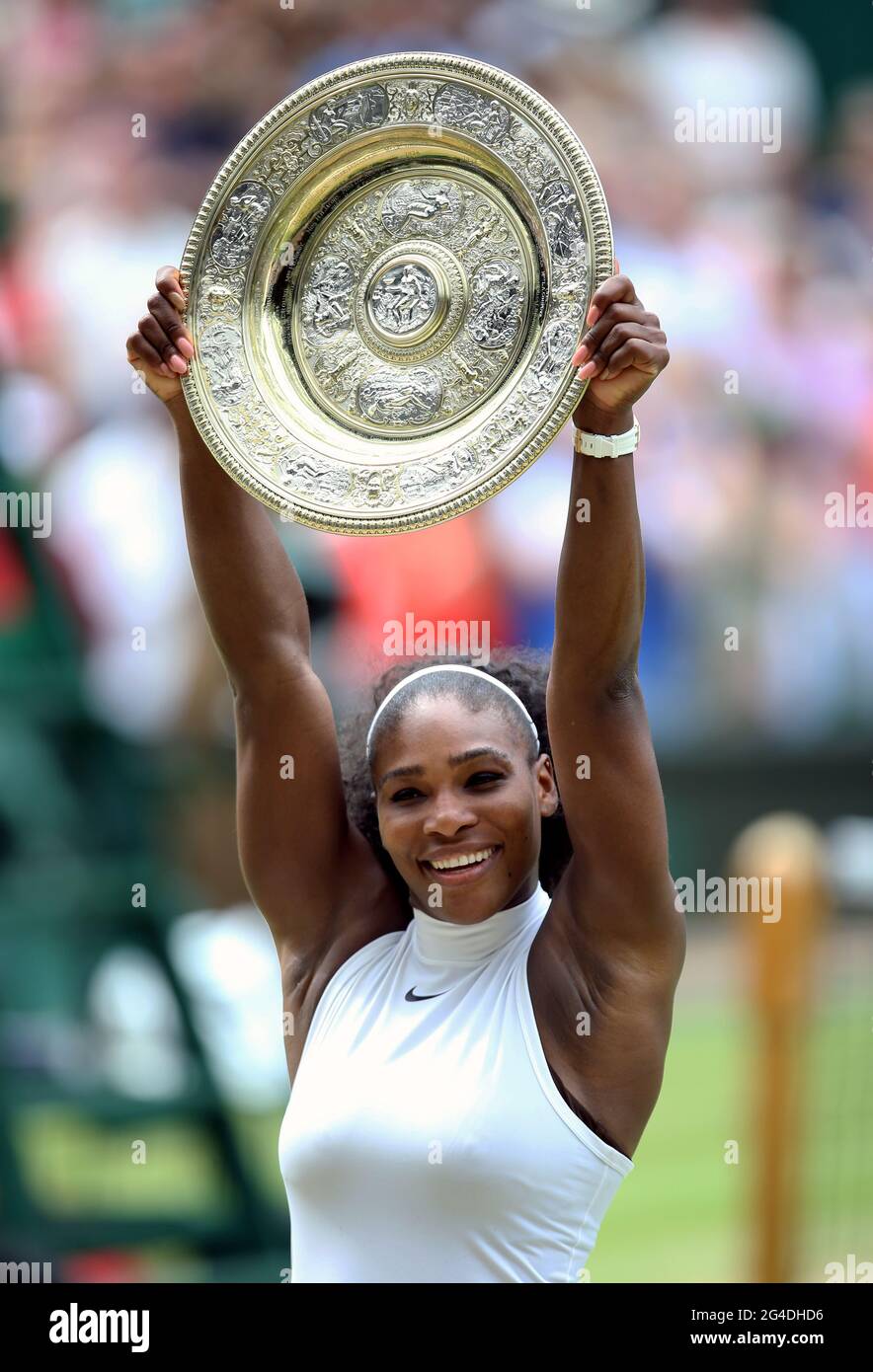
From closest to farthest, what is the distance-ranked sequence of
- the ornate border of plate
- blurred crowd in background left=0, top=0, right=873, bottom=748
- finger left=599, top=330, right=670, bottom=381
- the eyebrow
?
finger left=599, top=330, right=670, bottom=381
the ornate border of plate
the eyebrow
blurred crowd in background left=0, top=0, right=873, bottom=748

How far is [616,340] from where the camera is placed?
8.06 ft

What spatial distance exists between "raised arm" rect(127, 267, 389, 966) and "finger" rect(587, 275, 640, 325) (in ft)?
2.14

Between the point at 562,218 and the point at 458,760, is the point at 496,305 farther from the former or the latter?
the point at 458,760

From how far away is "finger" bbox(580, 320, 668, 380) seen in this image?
245 centimetres

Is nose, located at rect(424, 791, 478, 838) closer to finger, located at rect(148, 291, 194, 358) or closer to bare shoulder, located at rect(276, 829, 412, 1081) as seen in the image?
bare shoulder, located at rect(276, 829, 412, 1081)

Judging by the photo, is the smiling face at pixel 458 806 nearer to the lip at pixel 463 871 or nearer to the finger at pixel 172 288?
the lip at pixel 463 871

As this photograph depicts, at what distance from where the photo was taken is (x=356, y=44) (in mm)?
7793

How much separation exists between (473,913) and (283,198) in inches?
42.2

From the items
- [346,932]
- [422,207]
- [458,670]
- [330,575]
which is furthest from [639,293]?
[346,932]

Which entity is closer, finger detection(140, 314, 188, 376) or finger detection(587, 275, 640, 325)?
finger detection(587, 275, 640, 325)

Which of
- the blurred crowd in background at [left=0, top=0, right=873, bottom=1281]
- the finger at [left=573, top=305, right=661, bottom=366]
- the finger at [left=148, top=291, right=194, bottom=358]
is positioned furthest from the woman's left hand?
the blurred crowd in background at [left=0, top=0, right=873, bottom=1281]

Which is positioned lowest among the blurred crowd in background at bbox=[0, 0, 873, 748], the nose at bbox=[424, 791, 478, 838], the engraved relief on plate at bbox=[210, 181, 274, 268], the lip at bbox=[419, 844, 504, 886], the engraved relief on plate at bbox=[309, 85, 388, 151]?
the lip at bbox=[419, 844, 504, 886]

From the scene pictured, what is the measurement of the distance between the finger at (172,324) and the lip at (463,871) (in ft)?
2.62

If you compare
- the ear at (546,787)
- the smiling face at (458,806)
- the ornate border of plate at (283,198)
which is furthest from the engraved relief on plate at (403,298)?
the ear at (546,787)
